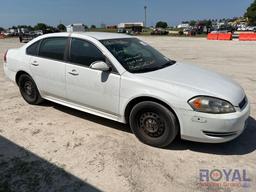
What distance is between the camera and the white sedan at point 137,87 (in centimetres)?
346

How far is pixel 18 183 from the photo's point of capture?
9.82 ft

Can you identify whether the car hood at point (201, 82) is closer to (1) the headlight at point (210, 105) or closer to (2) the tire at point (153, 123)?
(1) the headlight at point (210, 105)

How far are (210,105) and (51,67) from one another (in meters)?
2.87

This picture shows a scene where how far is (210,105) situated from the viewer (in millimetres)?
3408

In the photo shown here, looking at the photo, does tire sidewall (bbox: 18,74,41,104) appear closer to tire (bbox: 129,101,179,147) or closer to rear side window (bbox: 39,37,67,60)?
rear side window (bbox: 39,37,67,60)

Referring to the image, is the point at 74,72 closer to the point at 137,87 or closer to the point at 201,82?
the point at 137,87

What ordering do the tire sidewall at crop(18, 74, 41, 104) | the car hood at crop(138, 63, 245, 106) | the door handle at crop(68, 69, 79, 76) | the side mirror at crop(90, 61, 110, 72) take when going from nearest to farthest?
the car hood at crop(138, 63, 245, 106) → the side mirror at crop(90, 61, 110, 72) → the door handle at crop(68, 69, 79, 76) → the tire sidewall at crop(18, 74, 41, 104)

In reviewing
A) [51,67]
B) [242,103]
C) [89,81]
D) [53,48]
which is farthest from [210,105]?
[53,48]

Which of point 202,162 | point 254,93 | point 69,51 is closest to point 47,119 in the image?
point 69,51

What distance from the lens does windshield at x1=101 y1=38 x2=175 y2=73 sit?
408 cm

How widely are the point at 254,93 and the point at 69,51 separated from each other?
15.1 ft

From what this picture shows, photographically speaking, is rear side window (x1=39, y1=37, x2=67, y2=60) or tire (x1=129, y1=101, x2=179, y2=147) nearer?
tire (x1=129, y1=101, x2=179, y2=147)

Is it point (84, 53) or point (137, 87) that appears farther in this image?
point (84, 53)

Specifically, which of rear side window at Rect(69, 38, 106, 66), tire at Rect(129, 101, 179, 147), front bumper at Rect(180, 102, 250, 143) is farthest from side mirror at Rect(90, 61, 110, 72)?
front bumper at Rect(180, 102, 250, 143)
